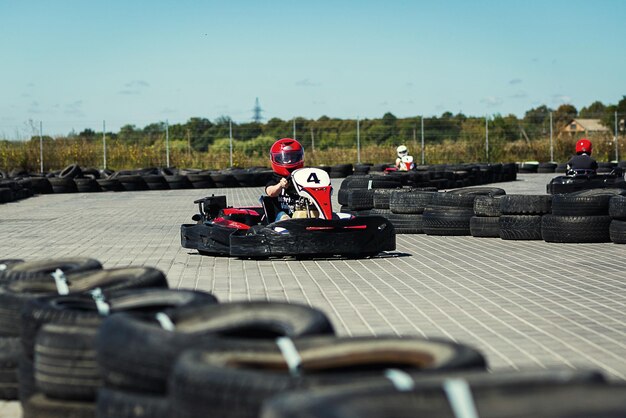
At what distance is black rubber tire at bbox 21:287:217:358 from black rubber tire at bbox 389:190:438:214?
26.9 feet

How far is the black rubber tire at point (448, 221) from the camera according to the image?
1209 centimetres

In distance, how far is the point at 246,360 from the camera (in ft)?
9.97

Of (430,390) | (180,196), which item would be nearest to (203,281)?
(430,390)

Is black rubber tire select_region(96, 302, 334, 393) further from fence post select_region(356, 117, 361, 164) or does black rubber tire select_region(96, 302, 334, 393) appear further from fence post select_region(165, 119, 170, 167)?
fence post select_region(356, 117, 361, 164)

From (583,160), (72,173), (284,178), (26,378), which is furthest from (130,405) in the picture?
(72,173)

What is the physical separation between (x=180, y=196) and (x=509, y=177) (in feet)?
36.7

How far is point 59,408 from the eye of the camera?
364cm

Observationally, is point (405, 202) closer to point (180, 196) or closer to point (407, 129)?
point (180, 196)

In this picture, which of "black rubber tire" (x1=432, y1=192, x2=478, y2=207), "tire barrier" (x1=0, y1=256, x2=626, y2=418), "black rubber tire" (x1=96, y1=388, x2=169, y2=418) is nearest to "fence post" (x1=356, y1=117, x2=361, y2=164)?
"black rubber tire" (x1=432, y1=192, x2=478, y2=207)

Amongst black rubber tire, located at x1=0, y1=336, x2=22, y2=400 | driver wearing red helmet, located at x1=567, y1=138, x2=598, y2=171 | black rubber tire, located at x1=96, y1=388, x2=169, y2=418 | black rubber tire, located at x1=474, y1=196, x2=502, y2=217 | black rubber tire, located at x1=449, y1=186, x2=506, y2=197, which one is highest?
driver wearing red helmet, located at x1=567, y1=138, x2=598, y2=171

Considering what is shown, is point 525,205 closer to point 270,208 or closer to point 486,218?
point 486,218

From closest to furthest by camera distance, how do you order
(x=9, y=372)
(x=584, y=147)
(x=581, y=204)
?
1. (x=9, y=372)
2. (x=581, y=204)
3. (x=584, y=147)

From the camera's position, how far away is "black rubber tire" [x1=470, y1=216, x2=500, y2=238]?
11.6m

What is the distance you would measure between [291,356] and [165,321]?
73 cm
